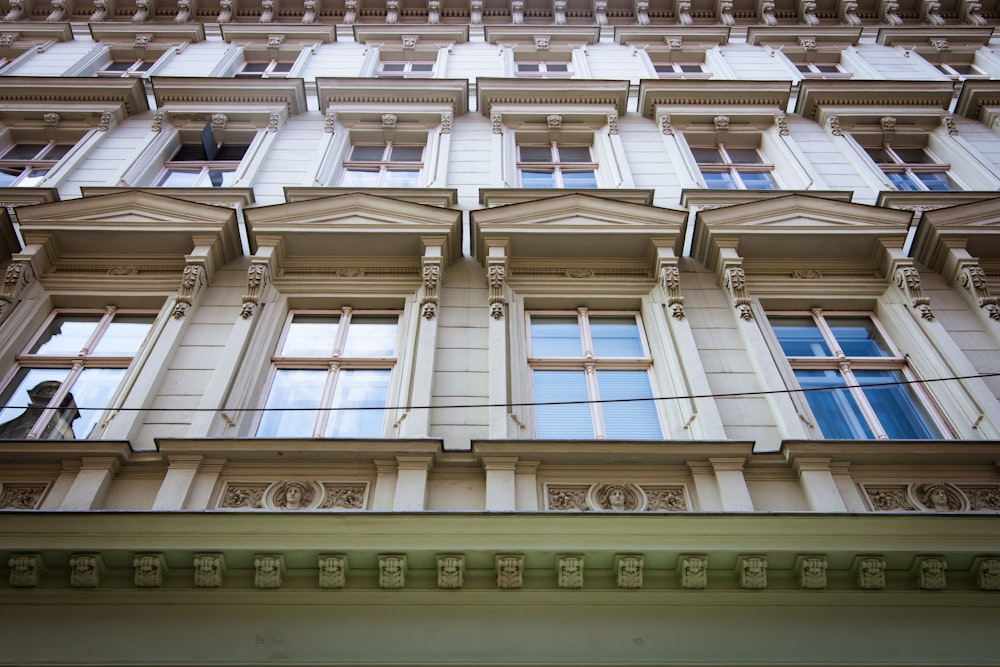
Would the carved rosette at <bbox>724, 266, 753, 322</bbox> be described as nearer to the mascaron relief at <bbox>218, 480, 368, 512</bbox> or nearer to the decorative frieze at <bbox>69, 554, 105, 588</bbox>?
the mascaron relief at <bbox>218, 480, 368, 512</bbox>

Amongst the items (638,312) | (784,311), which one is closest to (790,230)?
(784,311)

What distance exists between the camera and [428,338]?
9.17 metres

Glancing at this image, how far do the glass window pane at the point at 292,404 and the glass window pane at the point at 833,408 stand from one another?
19.3ft

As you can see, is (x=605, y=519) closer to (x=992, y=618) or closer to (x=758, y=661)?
(x=758, y=661)

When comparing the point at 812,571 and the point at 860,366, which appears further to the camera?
the point at 860,366

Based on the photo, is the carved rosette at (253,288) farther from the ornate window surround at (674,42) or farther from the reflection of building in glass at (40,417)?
the ornate window surround at (674,42)

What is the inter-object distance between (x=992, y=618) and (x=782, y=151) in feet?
30.7

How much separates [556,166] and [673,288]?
4.60 meters

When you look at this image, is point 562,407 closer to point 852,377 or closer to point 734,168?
point 852,377

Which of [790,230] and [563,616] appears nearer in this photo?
[563,616]

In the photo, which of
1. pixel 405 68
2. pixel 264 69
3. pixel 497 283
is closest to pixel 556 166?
pixel 497 283

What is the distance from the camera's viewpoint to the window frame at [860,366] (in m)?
8.54

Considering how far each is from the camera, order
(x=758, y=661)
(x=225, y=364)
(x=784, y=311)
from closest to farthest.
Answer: (x=758, y=661) < (x=225, y=364) < (x=784, y=311)

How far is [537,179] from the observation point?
13.1 m
